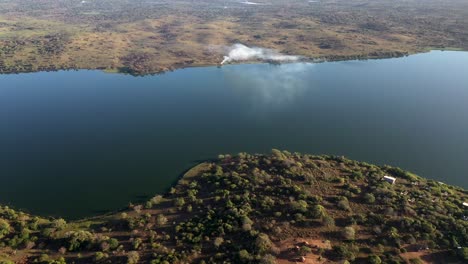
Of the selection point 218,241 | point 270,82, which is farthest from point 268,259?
point 270,82

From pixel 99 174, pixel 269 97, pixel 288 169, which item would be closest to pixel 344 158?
pixel 288 169

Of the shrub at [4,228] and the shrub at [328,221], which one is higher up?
the shrub at [328,221]

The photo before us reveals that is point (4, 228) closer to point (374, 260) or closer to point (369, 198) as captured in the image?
point (374, 260)

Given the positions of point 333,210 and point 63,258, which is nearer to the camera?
point 63,258

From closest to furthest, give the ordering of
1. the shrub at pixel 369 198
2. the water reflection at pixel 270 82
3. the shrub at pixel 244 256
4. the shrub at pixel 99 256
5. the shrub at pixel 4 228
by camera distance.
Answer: the shrub at pixel 244 256 < the shrub at pixel 99 256 < the shrub at pixel 4 228 < the shrub at pixel 369 198 < the water reflection at pixel 270 82

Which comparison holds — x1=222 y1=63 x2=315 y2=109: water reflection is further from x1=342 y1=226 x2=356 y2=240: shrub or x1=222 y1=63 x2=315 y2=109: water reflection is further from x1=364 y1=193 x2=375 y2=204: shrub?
x1=342 y1=226 x2=356 y2=240: shrub

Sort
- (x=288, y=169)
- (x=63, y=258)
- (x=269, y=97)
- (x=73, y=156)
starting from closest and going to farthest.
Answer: (x=63, y=258) < (x=288, y=169) < (x=73, y=156) < (x=269, y=97)

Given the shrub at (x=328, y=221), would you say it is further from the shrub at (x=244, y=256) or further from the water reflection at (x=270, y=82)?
the water reflection at (x=270, y=82)

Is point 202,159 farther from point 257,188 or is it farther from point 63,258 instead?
point 63,258

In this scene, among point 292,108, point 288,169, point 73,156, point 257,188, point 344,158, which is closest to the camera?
point 257,188

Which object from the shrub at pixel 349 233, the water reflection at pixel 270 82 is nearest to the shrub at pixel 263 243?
the shrub at pixel 349 233
